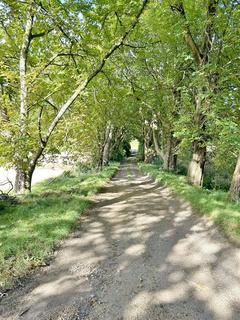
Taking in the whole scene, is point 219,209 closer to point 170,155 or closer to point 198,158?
point 198,158

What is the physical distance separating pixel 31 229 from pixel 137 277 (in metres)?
3.06

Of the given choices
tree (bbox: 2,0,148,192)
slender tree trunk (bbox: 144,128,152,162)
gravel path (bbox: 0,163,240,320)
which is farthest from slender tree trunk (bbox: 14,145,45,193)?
slender tree trunk (bbox: 144,128,152,162)

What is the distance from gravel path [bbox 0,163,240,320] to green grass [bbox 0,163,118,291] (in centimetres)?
29

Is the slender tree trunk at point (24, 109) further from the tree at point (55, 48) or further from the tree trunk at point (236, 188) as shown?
the tree trunk at point (236, 188)

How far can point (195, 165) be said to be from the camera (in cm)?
1313

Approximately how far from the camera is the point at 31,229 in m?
6.26

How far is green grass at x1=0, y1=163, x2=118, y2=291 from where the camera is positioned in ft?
15.4

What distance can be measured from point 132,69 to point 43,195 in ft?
42.9

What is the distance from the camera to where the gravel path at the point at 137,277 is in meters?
3.53

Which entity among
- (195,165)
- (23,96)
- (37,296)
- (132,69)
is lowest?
(37,296)

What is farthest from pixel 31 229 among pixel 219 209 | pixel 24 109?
pixel 24 109

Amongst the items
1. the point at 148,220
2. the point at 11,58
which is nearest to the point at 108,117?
the point at 11,58

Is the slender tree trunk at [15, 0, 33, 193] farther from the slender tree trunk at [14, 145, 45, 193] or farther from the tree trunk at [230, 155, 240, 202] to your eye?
the tree trunk at [230, 155, 240, 202]

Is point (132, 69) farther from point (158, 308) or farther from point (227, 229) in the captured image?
point (158, 308)
